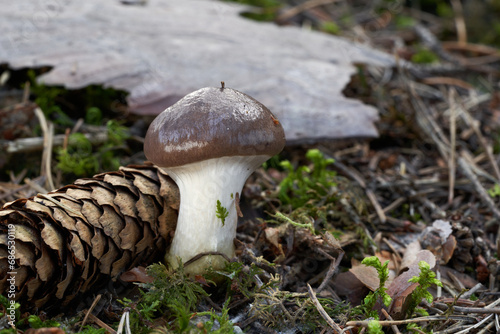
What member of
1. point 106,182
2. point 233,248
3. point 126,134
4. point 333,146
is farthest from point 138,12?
point 233,248

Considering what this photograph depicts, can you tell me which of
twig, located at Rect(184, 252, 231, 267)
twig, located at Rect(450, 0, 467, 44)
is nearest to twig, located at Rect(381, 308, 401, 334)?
twig, located at Rect(184, 252, 231, 267)

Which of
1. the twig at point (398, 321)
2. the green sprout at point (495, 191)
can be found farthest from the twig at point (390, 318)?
the green sprout at point (495, 191)

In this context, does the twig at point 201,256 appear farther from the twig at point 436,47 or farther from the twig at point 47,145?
the twig at point 436,47

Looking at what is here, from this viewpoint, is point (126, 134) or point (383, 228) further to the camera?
point (126, 134)

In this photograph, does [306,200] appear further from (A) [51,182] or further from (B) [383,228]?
(A) [51,182]

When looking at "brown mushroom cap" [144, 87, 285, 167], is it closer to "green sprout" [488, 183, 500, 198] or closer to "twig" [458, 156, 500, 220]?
"twig" [458, 156, 500, 220]

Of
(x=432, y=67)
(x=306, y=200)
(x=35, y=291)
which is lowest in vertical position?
(x=35, y=291)

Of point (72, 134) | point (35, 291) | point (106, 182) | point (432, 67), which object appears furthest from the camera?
point (432, 67)
